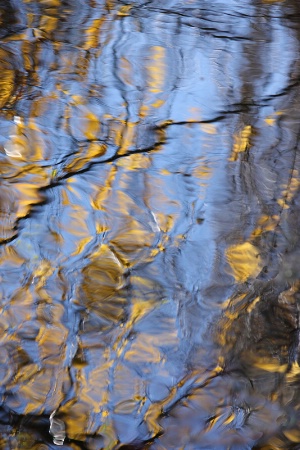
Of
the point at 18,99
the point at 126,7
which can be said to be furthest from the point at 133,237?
the point at 126,7

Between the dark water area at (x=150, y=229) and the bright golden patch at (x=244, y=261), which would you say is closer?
the dark water area at (x=150, y=229)

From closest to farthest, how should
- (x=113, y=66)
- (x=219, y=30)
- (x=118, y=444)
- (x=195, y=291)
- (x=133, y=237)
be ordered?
(x=118, y=444) → (x=195, y=291) → (x=133, y=237) → (x=113, y=66) → (x=219, y=30)

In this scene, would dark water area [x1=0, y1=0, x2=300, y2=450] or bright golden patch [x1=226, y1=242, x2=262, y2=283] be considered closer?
dark water area [x1=0, y1=0, x2=300, y2=450]

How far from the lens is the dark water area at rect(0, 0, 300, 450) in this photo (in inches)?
45.6

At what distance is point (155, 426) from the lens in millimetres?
1133

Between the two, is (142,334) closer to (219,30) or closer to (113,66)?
(113,66)

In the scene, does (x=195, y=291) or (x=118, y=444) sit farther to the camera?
(x=195, y=291)

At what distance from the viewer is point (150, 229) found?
1486 millimetres

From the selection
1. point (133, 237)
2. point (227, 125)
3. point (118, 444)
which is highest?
point (227, 125)

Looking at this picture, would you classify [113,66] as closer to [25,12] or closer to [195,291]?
[25,12]

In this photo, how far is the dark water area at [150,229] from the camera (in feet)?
3.80

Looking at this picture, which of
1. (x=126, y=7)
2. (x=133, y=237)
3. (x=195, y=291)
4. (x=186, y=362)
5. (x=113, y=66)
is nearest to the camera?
(x=186, y=362)

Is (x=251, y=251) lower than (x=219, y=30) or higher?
lower

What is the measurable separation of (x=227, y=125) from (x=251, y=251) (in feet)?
1.64
